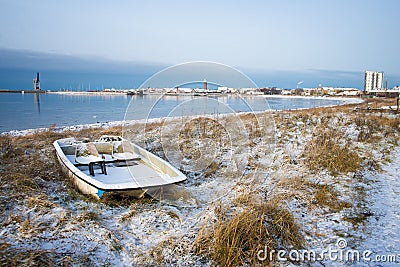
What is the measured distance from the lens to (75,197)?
14.3 feet

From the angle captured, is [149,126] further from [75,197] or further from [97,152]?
[75,197]

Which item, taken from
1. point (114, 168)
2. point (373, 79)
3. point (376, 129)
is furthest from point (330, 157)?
point (373, 79)

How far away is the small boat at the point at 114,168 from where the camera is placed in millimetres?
4070

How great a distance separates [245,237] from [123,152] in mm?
4263

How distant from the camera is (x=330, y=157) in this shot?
6.06 metres

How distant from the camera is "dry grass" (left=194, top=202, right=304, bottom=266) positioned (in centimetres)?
291

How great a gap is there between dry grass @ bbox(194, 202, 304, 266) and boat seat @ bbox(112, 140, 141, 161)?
3.24m

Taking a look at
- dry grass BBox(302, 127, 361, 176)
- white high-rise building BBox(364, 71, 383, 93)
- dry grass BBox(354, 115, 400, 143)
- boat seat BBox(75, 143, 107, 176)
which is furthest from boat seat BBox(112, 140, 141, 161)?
white high-rise building BBox(364, 71, 383, 93)

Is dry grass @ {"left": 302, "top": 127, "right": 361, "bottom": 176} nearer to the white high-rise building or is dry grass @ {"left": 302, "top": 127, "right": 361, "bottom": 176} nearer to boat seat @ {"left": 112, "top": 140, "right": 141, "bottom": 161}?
boat seat @ {"left": 112, "top": 140, "right": 141, "bottom": 161}

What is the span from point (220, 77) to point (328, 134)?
5.69 meters

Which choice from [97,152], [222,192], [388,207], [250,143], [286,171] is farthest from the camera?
[250,143]

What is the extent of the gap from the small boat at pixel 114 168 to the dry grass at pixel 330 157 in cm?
320

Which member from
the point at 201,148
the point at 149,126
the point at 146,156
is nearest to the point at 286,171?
the point at 201,148

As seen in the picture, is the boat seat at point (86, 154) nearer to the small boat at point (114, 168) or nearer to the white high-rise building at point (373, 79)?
the small boat at point (114, 168)
